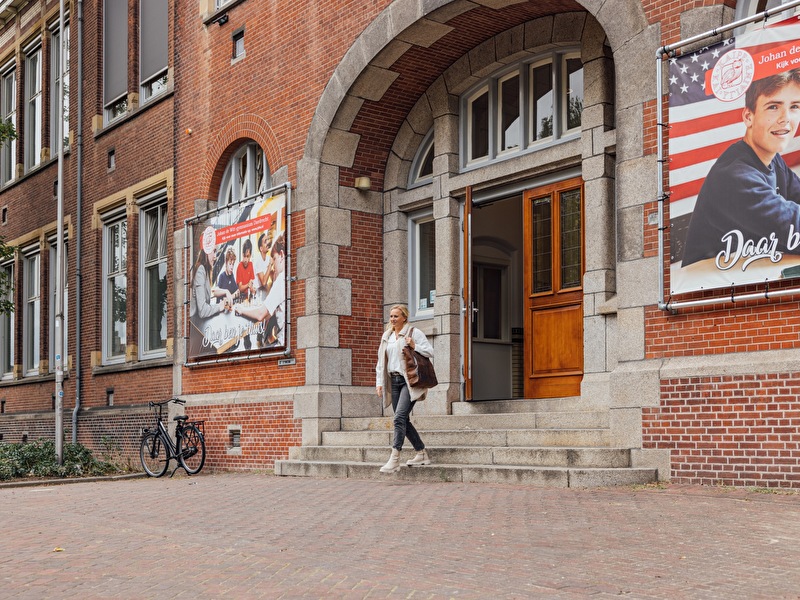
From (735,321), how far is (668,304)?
65 cm

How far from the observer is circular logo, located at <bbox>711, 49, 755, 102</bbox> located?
9125 mm

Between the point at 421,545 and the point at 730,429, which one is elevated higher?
the point at 730,429

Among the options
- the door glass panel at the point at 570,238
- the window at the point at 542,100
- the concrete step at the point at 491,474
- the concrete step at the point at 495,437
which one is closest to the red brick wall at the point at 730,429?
the concrete step at the point at 491,474

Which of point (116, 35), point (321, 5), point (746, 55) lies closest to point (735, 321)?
point (746, 55)

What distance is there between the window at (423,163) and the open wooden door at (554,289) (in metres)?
2.11

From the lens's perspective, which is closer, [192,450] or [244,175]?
[192,450]

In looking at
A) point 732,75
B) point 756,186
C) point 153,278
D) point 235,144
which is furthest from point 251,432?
point 732,75

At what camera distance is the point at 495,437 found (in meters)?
11.1

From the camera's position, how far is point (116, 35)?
19656 millimetres

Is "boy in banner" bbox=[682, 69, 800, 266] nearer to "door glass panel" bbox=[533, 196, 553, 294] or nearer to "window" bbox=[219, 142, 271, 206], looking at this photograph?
"door glass panel" bbox=[533, 196, 553, 294]

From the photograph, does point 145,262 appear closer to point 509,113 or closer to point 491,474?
point 509,113

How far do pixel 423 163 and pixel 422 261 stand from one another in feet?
4.29

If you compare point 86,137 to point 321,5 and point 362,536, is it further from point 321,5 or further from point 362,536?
point 362,536

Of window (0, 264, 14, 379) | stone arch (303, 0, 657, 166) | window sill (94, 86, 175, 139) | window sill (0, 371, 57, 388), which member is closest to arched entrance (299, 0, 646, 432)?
stone arch (303, 0, 657, 166)
